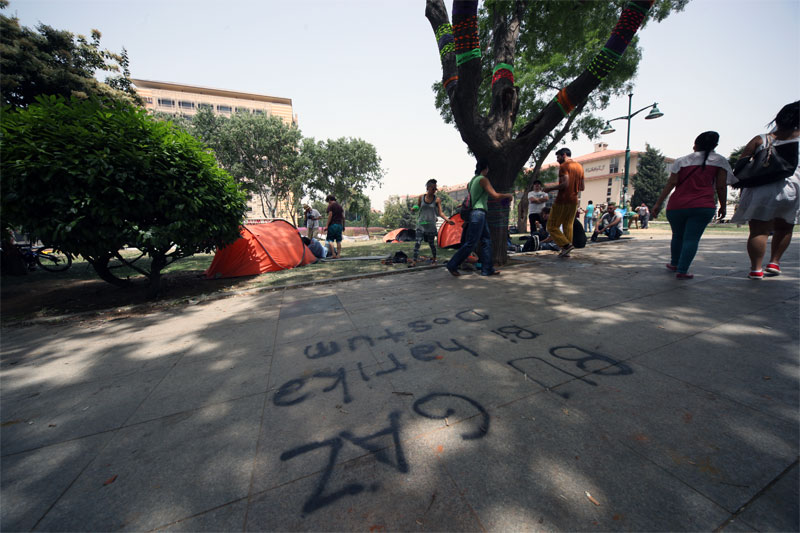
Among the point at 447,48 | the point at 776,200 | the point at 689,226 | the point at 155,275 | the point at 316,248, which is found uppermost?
the point at 447,48

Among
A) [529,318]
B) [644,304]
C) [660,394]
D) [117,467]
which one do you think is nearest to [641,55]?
[644,304]

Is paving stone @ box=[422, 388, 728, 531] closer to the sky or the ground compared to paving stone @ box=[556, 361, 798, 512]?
closer to the ground

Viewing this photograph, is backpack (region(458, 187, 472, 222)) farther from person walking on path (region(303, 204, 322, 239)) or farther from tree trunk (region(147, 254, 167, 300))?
person walking on path (region(303, 204, 322, 239))

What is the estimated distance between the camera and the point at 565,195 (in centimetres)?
614

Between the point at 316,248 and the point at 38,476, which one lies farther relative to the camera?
the point at 316,248

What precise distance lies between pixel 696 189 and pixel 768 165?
0.77m

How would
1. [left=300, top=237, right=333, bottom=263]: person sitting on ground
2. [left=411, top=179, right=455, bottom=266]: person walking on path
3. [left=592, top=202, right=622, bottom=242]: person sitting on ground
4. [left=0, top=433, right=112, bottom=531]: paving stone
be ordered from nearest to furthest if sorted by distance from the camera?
[left=0, top=433, right=112, bottom=531]: paving stone < [left=411, top=179, right=455, bottom=266]: person walking on path < [left=300, top=237, right=333, bottom=263]: person sitting on ground < [left=592, top=202, right=622, bottom=242]: person sitting on ground

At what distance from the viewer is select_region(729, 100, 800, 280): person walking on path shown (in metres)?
3.87

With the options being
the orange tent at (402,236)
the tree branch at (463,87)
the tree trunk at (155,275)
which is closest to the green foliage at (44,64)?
the tree trunk at (155,275)

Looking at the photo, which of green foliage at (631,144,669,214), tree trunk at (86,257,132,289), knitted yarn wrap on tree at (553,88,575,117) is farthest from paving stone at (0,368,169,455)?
green foliage at (631,144,669,214)

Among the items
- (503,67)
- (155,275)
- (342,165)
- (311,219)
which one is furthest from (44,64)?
(342,165)

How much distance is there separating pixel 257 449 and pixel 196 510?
1.18 feet

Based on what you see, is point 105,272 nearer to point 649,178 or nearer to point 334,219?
point 334,219

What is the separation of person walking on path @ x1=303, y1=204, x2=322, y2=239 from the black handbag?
10.5 m
